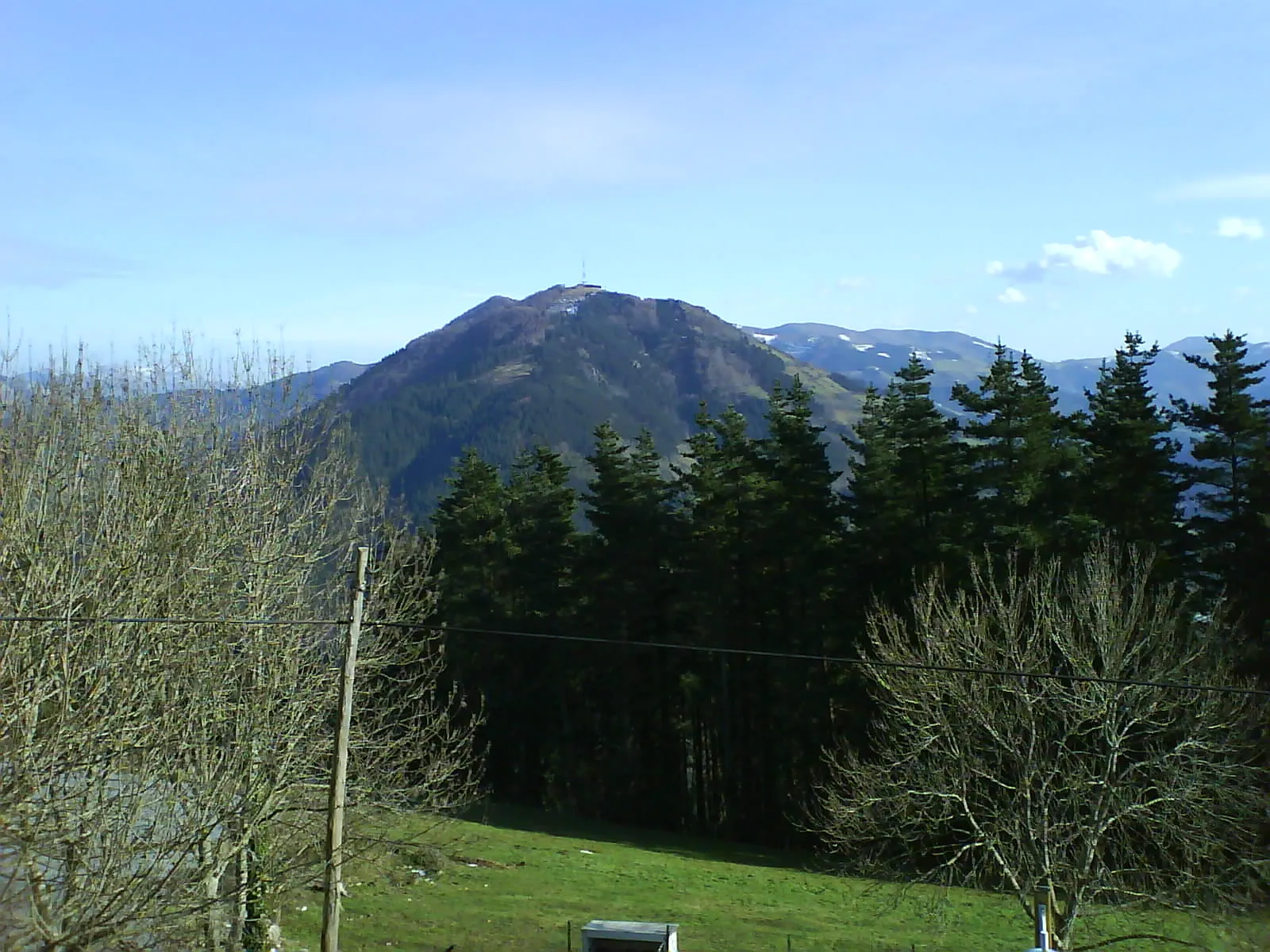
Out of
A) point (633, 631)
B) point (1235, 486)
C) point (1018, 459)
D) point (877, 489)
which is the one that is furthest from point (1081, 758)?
point (633, 631)

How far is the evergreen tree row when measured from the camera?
35.8 m

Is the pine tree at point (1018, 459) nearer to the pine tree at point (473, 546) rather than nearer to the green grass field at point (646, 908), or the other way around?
the green grass field at point (646, 908)

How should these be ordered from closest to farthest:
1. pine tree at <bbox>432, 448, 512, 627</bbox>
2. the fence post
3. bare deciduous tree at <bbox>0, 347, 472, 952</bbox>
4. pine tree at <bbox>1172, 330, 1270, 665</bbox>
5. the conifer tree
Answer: bare deciduous tree at <bbox>0, 347, 472, 952</bbox>, the fence post, pine tree at <bbox>1172, 330, 1270, 665</bbox>, the conifer tree, pine tree at <bbox>432, 448, 512, 627</bbox>

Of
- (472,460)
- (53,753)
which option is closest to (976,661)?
(53,753)

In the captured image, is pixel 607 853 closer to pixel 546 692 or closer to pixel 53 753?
pixel 546 692

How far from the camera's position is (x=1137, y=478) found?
3694 cm

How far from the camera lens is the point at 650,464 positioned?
52.2 meters

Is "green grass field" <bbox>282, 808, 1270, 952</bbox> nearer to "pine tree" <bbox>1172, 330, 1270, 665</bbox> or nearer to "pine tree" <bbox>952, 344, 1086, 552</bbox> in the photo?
→ "pine tree" <bbox>1172, 330, 1270, 665</bbox>

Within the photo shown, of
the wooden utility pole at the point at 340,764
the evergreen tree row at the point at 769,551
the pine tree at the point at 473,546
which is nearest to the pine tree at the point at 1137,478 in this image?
the evergreen tree row at the point at 769,551

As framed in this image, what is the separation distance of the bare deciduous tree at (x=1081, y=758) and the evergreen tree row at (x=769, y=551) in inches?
204

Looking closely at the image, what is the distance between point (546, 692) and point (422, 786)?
31822 mm

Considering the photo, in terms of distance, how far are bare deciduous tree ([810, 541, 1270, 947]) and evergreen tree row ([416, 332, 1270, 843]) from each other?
5180 mm

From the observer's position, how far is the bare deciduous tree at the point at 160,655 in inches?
518

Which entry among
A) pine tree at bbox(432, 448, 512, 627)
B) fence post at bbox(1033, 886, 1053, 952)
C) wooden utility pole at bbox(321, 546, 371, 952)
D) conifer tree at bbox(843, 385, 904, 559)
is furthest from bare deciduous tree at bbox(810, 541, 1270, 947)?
pine tree at bbox(432, 448, 512, 627)
